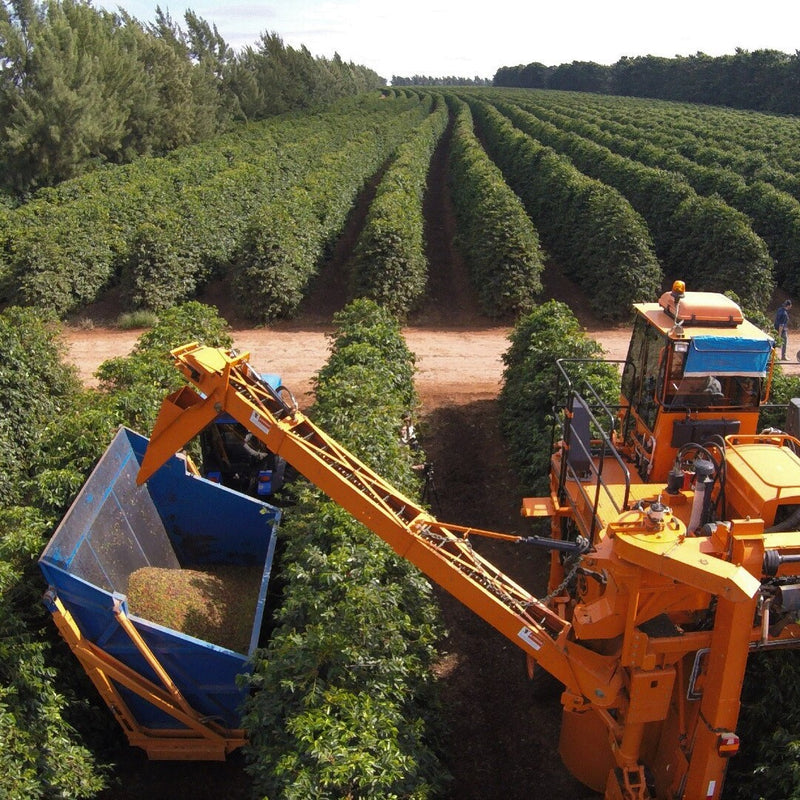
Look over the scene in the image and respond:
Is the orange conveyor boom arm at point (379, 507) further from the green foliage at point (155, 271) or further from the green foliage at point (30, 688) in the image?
the green foliage at point (155, 271)

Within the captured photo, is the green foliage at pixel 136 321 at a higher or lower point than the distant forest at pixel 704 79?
lower

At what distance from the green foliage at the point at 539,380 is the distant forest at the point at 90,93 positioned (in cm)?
3268

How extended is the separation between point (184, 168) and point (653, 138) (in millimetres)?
29529

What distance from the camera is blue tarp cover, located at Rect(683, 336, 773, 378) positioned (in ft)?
22.9

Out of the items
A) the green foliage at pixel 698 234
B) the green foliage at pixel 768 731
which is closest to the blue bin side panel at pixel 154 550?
the green foliage at pixel 768 731

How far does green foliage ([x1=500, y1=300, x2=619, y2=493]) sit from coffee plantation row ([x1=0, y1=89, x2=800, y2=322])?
23.4 ft

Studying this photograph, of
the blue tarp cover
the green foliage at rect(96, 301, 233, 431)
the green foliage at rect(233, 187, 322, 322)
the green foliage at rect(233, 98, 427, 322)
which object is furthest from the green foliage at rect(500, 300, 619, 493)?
the green foliage at rect(233, 187, 322, 322)

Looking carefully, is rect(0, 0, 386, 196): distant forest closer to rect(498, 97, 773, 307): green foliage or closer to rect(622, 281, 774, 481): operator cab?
rect(498, 97, 773, 307): green foliage

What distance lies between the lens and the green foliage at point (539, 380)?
11891mm

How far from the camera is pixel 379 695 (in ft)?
21.2

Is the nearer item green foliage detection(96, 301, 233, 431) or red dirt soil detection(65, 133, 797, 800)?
red dirt soil detection(65, 133, 797, 800)

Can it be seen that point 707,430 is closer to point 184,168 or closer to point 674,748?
point 674,748

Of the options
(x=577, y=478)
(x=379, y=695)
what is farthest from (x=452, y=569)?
(x=577, y=478)

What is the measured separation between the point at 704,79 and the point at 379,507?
99.9m
